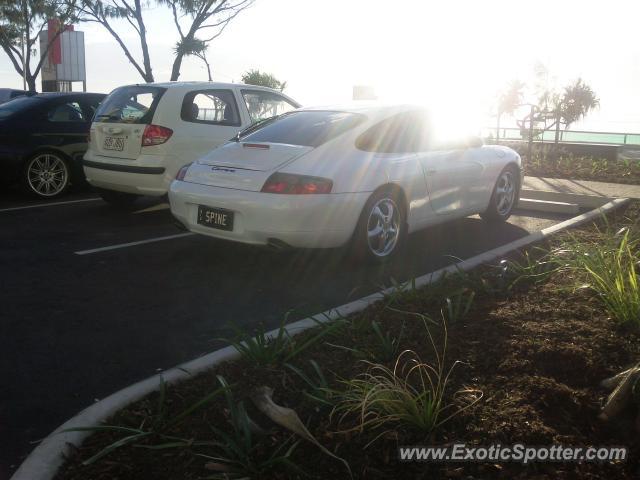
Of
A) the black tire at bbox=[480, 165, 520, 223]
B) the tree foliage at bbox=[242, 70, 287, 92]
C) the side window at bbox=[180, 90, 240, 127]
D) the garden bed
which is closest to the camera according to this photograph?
the black tire at bbox=[480, 165, 520, 223]

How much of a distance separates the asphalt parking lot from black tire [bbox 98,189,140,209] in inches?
27.3

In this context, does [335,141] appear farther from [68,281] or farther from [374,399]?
[374,399]

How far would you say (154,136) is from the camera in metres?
8.25

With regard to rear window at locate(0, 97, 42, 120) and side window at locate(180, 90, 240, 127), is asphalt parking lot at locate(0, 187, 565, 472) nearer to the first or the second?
side window at locate(180, 90, 240, 127)

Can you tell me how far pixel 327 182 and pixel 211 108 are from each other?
3.82 meters

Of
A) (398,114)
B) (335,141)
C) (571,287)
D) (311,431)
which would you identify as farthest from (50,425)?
(398,114)

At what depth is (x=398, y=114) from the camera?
662 cm

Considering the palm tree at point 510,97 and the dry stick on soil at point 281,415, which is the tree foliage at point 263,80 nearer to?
the palm tree at point 510,97

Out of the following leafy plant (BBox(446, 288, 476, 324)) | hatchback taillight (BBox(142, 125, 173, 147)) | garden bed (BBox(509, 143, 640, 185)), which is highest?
hatchback taillight (BBox(142, 125, 173, 147))

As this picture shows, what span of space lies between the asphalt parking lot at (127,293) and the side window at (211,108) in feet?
4.53

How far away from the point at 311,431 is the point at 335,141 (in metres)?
3.63

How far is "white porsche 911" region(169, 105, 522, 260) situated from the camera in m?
5.62

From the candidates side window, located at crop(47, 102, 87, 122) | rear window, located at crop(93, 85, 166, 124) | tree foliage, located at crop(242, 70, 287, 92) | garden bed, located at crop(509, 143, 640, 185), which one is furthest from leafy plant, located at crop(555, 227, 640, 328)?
tree foliage, located at crop(242, 70, 287, 92)

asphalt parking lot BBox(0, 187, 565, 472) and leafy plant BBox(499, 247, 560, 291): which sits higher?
leafy plant BBox(499, 247, 560, 291)
